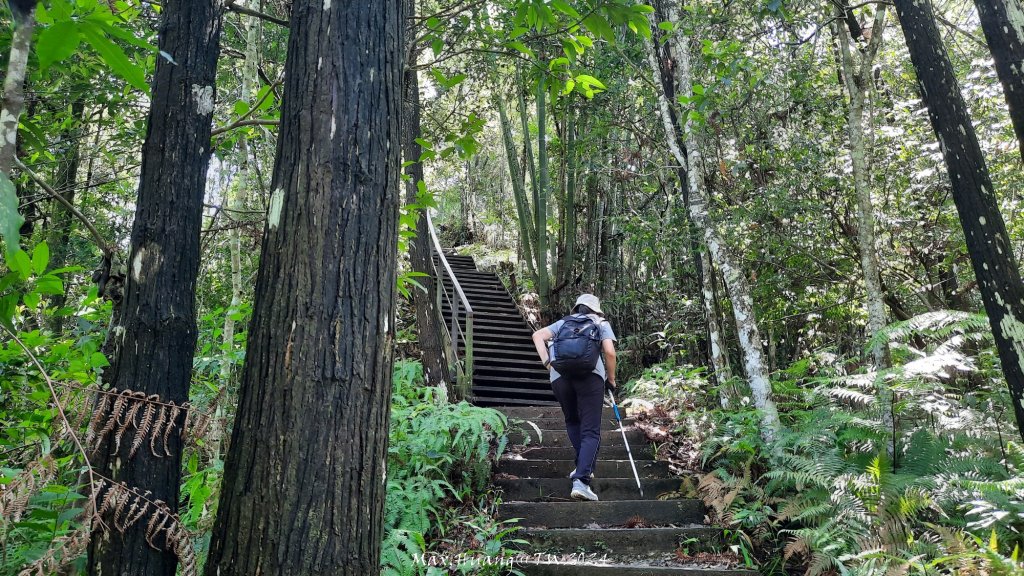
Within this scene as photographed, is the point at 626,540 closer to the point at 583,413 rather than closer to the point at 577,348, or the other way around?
the point at 583,413

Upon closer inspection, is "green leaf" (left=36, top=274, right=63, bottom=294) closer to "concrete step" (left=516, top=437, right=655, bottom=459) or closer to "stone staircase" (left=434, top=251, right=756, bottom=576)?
"stone staircase" (left=434, top=251, right=756, bottom=576)

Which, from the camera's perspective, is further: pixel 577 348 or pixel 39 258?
pixel 577 348

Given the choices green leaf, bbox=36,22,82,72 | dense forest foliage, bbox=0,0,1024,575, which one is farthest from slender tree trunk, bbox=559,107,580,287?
green leaf, bbox=36,22,82,72

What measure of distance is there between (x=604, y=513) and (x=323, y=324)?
3868mm

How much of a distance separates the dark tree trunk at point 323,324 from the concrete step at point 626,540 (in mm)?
3074

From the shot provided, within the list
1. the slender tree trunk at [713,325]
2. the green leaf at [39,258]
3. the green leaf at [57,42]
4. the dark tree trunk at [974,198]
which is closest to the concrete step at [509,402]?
the slender tree trunk at [713,325]

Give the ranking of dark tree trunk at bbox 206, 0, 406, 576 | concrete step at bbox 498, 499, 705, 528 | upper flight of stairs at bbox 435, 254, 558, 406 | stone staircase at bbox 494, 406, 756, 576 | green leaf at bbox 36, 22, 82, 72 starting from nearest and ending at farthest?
green leaf at bbox 36, 22, 82, 72
dark tree trunk at bbox 206, 0, 406, 576
stone staircase at bbox 494, 406, 756, 576
concrete step at bbox 498, 499, 705, 528
upper flight of stairs at bbox 435, 254, 558, 406

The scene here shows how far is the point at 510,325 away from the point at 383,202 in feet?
32.2

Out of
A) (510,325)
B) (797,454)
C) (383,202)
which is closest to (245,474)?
(383,202)

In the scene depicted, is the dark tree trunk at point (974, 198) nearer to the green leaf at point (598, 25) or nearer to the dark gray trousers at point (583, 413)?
the green leaf at point (598, 25)

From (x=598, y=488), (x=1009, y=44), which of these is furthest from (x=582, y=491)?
(x=1009, y=44)

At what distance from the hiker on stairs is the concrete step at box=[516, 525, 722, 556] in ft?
1.76

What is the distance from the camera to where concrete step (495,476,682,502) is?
5.43 m

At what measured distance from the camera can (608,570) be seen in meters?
4.08
